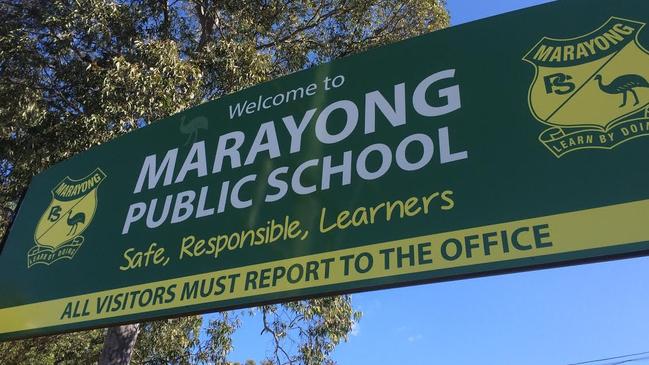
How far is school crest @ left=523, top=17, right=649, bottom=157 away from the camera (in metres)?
2.23

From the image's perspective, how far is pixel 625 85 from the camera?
2.30 m

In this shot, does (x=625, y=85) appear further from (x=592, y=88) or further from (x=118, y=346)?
(x=118, y=346)

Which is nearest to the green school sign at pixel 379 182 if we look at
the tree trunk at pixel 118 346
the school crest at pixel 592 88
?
the school crest at pixel 592 88

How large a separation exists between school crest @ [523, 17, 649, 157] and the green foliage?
6.49 metres

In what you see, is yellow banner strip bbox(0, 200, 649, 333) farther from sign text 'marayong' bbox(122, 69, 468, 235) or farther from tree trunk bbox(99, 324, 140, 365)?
tree trunk bbox(99, 324, 140, 365)

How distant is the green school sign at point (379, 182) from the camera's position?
219cm

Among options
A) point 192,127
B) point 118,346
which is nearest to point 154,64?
point 118,346

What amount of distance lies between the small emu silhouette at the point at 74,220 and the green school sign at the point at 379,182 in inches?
0.8

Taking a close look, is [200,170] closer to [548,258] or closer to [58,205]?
[58,205]

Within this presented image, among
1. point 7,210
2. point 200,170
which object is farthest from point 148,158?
point 7,210

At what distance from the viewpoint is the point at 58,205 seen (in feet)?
12.8

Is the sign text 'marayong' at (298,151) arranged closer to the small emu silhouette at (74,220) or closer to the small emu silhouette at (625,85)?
the small emu silhouette at (74,220)

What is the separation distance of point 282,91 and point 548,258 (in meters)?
1.81

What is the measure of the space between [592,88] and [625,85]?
4.6 inches
